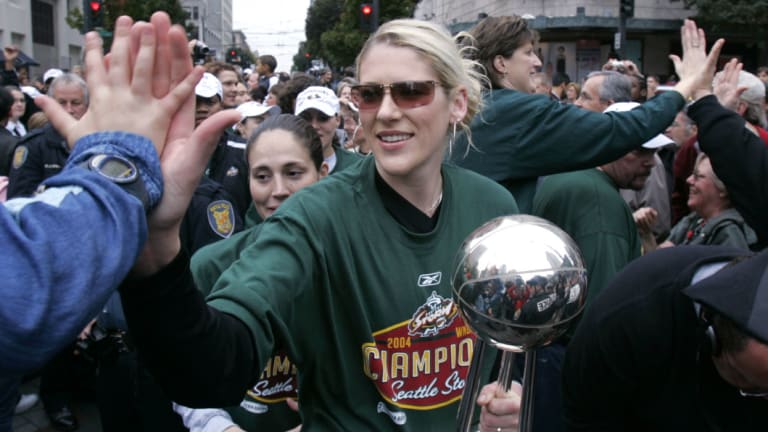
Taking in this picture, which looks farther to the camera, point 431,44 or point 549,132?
point 549,132

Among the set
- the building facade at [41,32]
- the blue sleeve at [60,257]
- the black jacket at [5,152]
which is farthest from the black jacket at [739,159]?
the building facade at [41,32]

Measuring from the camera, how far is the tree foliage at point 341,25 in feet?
119

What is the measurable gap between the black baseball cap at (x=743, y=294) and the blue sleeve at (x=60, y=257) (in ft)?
4.20

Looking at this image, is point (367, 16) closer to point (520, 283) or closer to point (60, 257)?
point (520, 283)

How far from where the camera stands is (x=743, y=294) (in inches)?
62.8

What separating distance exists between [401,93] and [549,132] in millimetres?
1543

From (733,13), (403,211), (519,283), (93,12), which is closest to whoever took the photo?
(519,283)

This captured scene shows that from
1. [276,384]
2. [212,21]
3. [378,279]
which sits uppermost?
[212,21]

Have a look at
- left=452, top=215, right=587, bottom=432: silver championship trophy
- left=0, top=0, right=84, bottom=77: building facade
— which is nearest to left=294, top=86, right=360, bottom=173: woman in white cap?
left=452, top=215, right=587, bottom=432: silver championship trophy

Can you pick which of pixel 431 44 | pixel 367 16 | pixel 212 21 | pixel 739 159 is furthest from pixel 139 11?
pixel 212 21

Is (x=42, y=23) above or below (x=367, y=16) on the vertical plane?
above

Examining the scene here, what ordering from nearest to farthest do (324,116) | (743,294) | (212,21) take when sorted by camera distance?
(743,294) → (324,116) → (212,21)

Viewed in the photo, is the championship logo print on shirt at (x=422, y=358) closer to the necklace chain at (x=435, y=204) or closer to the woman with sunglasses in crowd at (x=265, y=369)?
the necklace chain at (x=435, y=204)

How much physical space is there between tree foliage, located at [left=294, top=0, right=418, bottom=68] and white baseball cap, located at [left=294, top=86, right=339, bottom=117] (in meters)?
16.5
